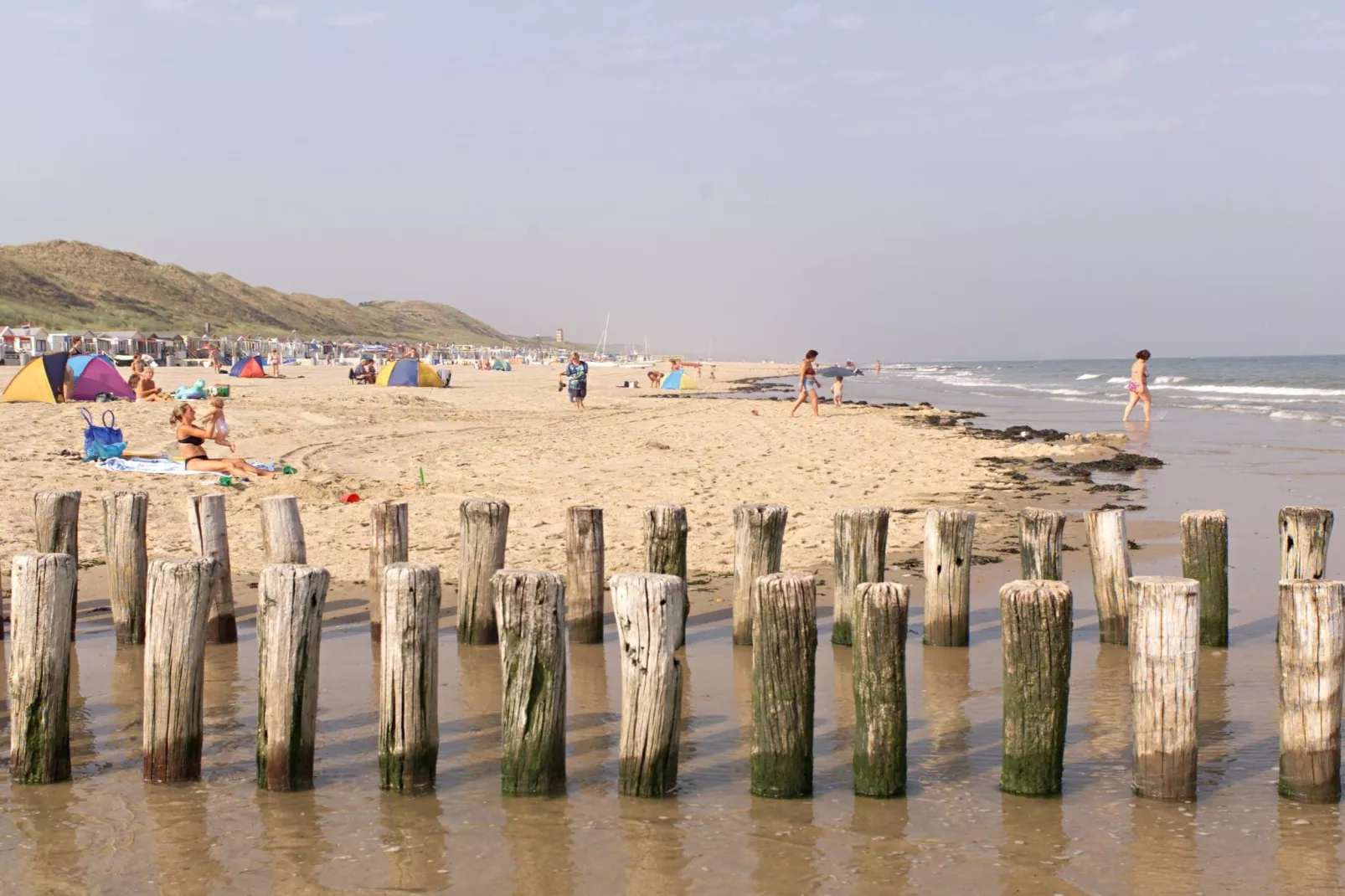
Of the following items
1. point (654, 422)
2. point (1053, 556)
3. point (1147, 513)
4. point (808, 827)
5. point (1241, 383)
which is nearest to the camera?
point (808, 827)

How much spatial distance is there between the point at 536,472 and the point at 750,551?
32.4 ft

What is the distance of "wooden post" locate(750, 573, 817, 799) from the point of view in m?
5.25

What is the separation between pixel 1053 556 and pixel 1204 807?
3017mm

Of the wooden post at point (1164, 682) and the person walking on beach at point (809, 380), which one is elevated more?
the person walking on beach at point (809, 380)

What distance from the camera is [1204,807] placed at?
5.20 meters

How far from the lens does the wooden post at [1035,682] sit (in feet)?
17.1

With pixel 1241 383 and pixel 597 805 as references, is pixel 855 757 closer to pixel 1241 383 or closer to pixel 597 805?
pixel 597 805

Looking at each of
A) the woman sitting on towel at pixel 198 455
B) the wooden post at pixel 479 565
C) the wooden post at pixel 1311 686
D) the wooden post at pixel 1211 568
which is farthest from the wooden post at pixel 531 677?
the woman sitting on towel at pixel 198 455

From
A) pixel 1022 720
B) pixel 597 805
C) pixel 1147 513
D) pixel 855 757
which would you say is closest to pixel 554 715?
pixel 597 805

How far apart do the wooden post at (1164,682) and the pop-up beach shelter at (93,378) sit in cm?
2606

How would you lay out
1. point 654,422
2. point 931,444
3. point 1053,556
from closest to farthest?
point 1053,556 < point 931,444 < point 654,422

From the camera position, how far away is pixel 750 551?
797cm

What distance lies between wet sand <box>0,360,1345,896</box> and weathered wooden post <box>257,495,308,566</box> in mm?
1240

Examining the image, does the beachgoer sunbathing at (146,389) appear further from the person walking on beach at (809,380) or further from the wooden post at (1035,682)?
the wooden post at (1035,682)
